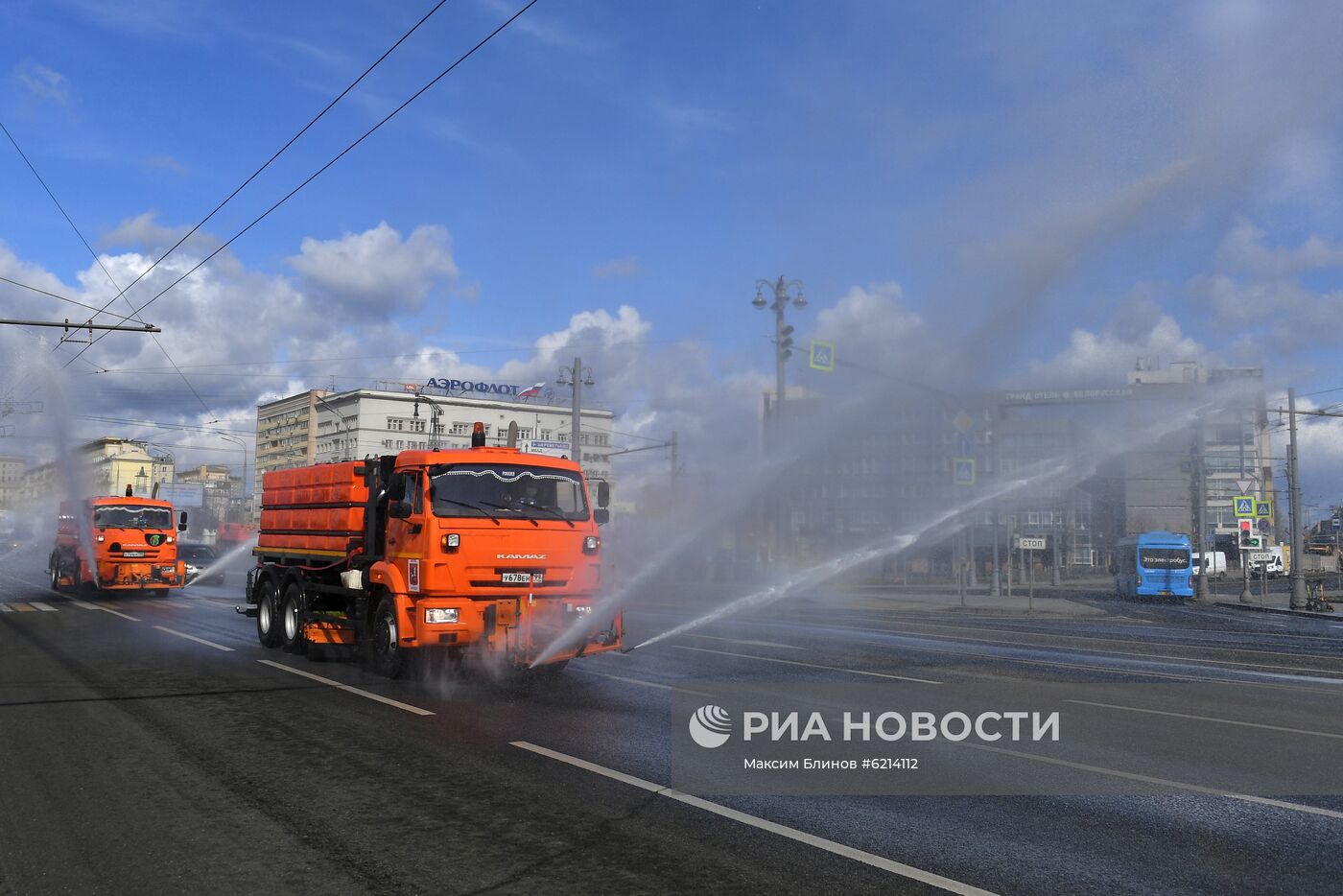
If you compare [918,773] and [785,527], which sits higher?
[785,527]

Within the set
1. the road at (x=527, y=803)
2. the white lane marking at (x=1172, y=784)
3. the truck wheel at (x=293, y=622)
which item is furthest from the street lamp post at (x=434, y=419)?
the white lane marking at (x=1172, y=784)

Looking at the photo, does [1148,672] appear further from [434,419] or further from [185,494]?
[185,494]

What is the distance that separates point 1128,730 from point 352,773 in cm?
745

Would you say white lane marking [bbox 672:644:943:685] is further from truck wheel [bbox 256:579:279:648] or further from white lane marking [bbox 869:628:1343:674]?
truck wheel [bbox 256:579:279:648]

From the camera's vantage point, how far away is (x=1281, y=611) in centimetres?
3597

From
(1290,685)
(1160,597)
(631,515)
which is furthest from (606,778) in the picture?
(1160,597)

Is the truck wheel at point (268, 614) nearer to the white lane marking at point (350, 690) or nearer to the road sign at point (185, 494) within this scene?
the white lane marking at point (350, 690)

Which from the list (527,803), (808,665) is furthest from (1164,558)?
(527,803)

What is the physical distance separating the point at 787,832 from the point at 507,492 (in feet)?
24.4

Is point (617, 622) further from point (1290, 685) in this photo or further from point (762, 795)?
point (1290, 685)

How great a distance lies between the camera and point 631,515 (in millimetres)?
25422

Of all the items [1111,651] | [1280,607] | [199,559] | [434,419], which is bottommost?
[1280,607]

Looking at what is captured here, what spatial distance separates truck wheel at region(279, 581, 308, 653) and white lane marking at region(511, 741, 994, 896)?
8395 millimetres

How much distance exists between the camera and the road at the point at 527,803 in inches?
209
